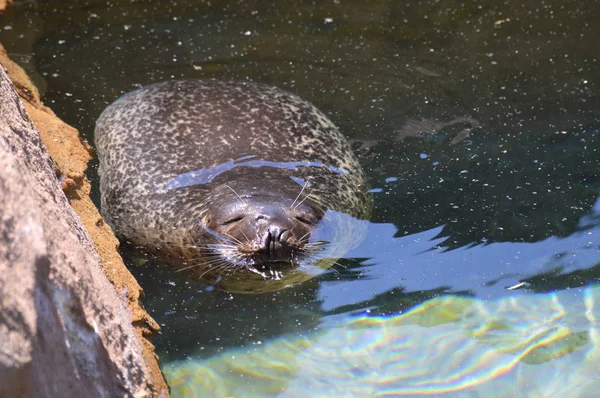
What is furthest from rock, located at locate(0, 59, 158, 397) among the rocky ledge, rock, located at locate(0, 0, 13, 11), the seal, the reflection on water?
rock, located at locate(0, 0, 13, 11)

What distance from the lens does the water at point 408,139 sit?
4.17m

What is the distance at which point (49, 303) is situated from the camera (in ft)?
8.29

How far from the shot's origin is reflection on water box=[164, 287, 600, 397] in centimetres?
377

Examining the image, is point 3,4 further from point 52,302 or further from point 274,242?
point 52,302

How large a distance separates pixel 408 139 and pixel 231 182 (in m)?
1.64

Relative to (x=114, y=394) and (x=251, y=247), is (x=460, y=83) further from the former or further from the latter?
(x=114, y=394)

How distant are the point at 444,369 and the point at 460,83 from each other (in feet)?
11.4

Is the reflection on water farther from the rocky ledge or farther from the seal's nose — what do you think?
the seal's nose

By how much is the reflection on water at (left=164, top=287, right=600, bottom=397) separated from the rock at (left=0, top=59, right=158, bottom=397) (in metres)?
0.58

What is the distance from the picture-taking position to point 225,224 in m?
4.77

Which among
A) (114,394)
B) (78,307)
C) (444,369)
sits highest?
(78,307)

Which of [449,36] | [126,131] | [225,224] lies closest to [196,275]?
[225,224]

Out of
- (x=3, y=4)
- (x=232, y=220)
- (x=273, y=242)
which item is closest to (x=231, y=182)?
(x=232, y=220)

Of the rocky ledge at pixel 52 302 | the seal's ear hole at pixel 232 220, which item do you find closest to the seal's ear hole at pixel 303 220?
the seal's ear hole at pixel 232 220
